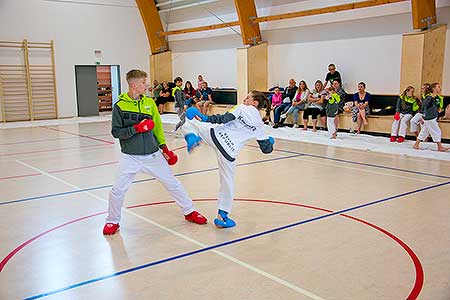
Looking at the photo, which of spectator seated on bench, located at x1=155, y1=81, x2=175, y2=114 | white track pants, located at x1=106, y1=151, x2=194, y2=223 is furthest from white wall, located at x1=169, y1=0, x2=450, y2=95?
white track pants, located at x1=106, y1=151, x2=194, y2=223

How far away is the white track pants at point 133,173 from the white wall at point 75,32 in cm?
1512

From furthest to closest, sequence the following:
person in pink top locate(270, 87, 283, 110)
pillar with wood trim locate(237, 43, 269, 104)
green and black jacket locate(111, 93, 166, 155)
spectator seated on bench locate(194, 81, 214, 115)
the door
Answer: the door
spectator seated on bench locate(194, 81, 214, 115)
pillar with wood trim locate(237, 43, 269, 104)
person in pink top locate(270, 87, 283, 110)
green and black jacket locate(111, 93, 166, 155)

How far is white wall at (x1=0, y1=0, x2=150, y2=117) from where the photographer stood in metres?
17.7

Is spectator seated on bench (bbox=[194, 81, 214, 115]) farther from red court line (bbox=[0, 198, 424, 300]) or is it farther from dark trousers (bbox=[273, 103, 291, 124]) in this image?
red court line (bbox=[0, 198, 424, 300])

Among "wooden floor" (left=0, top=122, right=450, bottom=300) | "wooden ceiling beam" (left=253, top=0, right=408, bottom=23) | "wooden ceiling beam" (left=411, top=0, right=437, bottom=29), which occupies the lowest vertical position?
"wooden floor" (left=0, top=122, right=450, bottom=300)

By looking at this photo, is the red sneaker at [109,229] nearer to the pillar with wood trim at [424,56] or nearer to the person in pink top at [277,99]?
the pillar with wood trim at [424,56]

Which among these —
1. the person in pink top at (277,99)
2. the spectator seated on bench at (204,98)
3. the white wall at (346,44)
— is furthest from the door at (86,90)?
the person in pink top at (277,99)

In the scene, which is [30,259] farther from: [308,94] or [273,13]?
[273,13]

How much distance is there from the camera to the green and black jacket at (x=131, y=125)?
4.68 m

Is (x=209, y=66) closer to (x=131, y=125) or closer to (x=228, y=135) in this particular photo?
(x=228, y=135)

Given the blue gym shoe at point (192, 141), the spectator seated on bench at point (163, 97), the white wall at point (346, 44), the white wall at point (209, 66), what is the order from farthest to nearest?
the spectator seated on bench at point (163, 97)
the white wall at point (209, 66)
the white wall at point (346, 44)
the blue gym shoe at point (192, 141)

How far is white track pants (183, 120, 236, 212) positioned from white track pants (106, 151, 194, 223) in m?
0.46

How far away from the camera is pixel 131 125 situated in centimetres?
472

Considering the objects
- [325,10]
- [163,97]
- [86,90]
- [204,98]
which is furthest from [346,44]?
[86,90]
